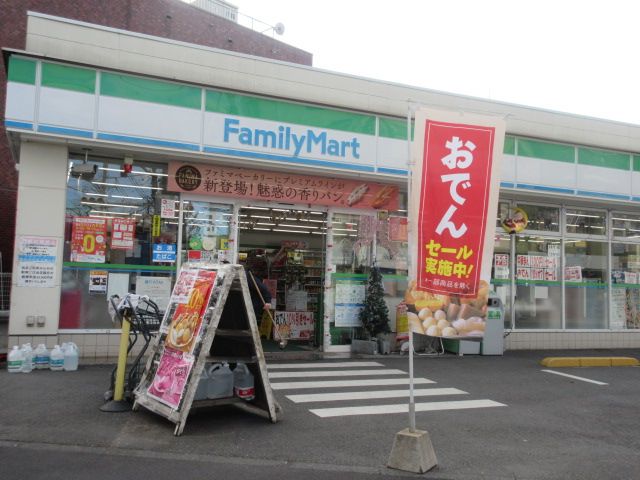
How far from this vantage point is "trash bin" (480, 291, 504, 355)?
1209 cm

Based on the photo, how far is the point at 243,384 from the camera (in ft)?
20.4

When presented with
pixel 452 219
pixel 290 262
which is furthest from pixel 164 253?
pixel 452 219

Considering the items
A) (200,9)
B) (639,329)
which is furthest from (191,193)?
(200,9)

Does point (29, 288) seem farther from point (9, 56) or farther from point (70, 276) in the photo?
point (9, 56)

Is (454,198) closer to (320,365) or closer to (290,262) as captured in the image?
(320,365)

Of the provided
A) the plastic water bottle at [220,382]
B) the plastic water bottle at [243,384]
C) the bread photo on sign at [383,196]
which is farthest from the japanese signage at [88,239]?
the bread photo on sign at [383,196]

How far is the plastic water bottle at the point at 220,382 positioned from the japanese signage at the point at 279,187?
481 centimetres

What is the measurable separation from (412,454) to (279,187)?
692cm

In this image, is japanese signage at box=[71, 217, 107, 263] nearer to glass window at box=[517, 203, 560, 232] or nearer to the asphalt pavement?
the asphalt pavement

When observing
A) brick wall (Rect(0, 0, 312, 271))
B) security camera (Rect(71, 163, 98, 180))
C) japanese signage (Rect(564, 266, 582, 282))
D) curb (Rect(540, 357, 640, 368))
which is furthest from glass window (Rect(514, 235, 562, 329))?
brick wall (Rect(0, 0, 312, 271))

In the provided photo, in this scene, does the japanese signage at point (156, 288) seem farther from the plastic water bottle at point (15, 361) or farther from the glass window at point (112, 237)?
the plastic water bottle at point (15, 361)

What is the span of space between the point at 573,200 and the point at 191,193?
8964mm

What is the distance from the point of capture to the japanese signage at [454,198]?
16.1 ft

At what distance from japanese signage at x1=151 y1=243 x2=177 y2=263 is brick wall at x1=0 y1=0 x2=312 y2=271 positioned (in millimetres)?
11397
